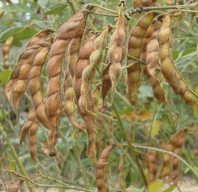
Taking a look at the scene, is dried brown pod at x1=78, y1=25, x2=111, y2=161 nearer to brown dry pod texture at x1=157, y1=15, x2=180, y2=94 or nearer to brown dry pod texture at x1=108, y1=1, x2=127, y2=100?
brown dry pod texture at x1=108, y1=1, x2=127, y2=100

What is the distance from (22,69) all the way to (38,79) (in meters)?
0.05

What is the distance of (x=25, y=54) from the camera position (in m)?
0.77

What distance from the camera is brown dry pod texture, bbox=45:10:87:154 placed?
0.67 m

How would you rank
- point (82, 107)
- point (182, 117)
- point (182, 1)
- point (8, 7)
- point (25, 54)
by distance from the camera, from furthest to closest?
point (182, 117) < point (8, 7) < point (182, 1) < point (25, 54) < point (82, 107)

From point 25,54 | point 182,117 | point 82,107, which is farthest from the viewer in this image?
point 182,117

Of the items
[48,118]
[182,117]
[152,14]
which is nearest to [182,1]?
[152,14]

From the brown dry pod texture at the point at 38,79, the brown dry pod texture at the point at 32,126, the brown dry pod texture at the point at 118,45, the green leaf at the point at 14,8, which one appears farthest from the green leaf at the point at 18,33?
the brown dry pod texture at the point at 118,45

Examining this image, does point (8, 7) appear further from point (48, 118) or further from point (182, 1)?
point (48, 118)

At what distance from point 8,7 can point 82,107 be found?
0.80 metres

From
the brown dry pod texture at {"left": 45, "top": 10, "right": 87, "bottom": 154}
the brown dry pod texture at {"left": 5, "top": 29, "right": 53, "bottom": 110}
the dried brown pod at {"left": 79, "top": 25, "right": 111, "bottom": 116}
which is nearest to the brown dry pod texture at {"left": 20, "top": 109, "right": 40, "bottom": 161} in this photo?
the brown dry pod texture at {"left": 5, "top": 29, "right": 53, "bottom": 110}

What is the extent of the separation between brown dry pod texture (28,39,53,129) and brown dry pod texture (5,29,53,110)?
16mm

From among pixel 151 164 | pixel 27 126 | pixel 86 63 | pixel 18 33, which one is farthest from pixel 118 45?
pixel 151 164

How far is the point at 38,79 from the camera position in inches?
30.8

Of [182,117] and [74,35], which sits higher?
[74,35]
